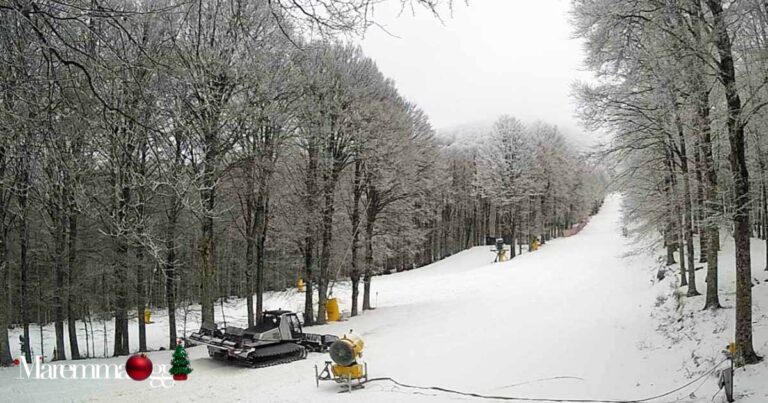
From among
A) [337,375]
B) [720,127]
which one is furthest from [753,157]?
[337,375]

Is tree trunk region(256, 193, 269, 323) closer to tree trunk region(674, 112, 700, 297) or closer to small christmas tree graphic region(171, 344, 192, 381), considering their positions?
small christmas tree graphic region(171, 344, 192, 381)

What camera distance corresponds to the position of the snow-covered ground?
30.5 ft

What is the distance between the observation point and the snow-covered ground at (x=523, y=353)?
930cm

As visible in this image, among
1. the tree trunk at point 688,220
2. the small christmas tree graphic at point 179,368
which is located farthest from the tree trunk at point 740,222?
the small christmas tree graphic at point 179,368

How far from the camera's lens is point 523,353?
12.8 metres

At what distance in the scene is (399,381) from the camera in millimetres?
10836

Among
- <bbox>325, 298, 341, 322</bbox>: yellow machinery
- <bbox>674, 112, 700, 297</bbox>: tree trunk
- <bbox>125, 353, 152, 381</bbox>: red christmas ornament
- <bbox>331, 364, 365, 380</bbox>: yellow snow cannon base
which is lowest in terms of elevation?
<bbox>325, 298, 341, 322</bbox>: yellow machinery

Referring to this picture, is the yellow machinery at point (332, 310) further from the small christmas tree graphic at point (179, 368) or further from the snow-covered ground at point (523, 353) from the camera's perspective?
the small christmas tree graphic at point (179, 368)

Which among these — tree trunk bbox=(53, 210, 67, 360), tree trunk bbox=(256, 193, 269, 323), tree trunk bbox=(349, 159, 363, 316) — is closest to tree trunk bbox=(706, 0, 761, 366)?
tree trunk bbox=(256, 193, 269, 323)

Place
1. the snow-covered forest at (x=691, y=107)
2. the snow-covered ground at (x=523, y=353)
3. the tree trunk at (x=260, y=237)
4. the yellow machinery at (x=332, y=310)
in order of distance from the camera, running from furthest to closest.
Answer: the yellow machinery at (x=332, y=310) < the tree trunk at (x=260, y=237) < the snow-covered ground at (x=523, y=353) < the snow-covered forest at (x=691, y=107)

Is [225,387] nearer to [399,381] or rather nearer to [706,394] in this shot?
[399,381]

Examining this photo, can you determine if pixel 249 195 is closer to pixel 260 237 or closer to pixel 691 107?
pixel 260 237

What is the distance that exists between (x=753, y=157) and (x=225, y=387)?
1425 centimetres

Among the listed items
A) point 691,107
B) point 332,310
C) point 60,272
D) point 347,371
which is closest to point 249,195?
point 60,272
